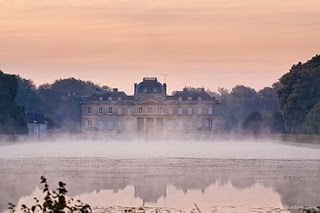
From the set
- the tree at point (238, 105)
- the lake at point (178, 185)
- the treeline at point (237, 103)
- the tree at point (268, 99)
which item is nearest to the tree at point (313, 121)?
the treeline at point (237, 103)

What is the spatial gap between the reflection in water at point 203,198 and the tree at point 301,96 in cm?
6445

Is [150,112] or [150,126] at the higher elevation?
[150,112]

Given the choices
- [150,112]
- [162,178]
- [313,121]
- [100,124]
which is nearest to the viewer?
[162,178]

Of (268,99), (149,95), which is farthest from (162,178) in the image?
(268,99)

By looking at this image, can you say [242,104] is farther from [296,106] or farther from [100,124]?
[296,106]

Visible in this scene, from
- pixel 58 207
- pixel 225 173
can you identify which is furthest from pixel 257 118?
pixel 58 207

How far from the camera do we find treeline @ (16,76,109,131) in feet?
499

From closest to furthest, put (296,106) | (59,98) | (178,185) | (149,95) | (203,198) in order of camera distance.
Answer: (203,198) < (178,185) < (296,106) < (149,95) < (59,98)

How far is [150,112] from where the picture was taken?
154 m

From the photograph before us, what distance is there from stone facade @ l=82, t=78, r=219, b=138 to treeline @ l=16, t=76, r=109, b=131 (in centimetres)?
416

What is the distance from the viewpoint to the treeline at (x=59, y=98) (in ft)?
499

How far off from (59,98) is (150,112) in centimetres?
1913

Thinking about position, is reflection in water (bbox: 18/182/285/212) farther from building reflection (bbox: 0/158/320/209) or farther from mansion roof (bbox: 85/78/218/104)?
mansion roof (bbox: 85/78/218/104)

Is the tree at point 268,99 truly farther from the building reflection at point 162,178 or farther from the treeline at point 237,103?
the building reflection at point 162,178
